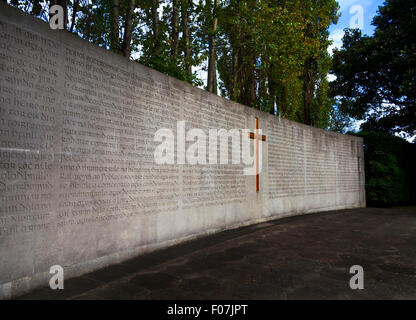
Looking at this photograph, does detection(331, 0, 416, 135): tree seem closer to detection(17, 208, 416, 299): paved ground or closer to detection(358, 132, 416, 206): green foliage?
detection(358, 132, 416, 206): green foliage

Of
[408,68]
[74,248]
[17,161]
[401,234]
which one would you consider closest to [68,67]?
[17,161]

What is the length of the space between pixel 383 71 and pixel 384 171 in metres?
6.76

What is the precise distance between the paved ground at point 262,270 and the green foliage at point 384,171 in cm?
725

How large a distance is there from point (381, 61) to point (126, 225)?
1650 centimetres

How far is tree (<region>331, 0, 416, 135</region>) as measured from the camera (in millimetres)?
13909

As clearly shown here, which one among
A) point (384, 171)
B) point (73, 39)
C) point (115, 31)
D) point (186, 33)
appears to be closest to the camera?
point (73, 39)

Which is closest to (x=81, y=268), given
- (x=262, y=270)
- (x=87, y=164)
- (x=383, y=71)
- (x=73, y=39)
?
(x=87, y=164)

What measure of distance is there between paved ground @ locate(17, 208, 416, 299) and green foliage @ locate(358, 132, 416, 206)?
7251 millimetres

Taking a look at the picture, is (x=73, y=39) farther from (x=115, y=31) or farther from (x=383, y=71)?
(x=383, y=71)

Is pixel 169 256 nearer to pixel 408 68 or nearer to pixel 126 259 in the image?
pixel 126 259

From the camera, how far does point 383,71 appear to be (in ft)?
50.6
